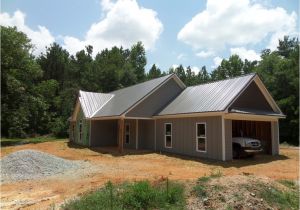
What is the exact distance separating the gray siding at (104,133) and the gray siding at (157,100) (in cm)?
500

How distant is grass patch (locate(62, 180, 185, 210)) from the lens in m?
7.43

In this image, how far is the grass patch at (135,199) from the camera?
7.43m

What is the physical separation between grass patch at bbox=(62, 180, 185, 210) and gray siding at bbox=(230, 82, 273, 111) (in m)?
10.4

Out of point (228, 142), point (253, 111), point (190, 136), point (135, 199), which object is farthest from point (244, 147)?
point (135, 199)

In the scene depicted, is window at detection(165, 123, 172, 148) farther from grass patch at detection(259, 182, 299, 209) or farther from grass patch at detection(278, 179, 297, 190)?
grass patch at detection(259, 182, 299, 209)

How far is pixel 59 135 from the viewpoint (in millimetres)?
41781

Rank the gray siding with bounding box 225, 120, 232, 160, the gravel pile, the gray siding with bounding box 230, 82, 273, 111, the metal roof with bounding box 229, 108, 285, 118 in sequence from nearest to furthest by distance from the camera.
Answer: the gravel pile, the gray siding with bounding box 225, 120, 232, 160, the metal roof with bounding box 229, 108, 285, 118, the gray siding with bounding box 230, 82, 273, 111

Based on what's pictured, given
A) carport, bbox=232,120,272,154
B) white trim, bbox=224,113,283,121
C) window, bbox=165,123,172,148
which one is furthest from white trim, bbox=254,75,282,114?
window, bbox=165,123,172,148

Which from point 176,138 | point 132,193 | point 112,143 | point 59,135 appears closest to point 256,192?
point 132,193

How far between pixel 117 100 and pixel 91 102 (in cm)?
245

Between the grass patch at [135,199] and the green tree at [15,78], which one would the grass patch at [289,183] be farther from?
the green tree at [15,78]

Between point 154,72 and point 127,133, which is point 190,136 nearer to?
point 127,133

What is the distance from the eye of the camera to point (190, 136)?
60.5 feet

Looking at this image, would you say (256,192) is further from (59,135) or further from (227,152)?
(59,135)
